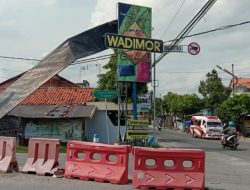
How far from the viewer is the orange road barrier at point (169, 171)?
35.6 ft

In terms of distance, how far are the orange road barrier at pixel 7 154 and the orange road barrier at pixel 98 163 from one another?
1.92m

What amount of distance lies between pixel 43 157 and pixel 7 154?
1243 millimetres

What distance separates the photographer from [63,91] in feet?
138

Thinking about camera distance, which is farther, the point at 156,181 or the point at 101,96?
the point at 101,96

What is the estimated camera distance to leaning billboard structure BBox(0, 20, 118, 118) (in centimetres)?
1777

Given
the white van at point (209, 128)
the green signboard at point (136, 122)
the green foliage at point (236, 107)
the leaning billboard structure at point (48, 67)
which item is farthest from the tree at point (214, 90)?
the leaning billboard structure at point (48, 67)

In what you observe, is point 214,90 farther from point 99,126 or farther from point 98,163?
point 98,163

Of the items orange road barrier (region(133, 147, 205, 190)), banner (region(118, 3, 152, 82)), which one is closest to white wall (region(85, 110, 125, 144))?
banner (region(118, 3, 152, 82))

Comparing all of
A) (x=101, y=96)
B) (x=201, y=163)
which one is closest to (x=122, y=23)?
(x=101, y=96)

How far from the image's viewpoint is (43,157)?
12.8m

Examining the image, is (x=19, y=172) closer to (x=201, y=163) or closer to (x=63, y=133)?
(x=201, y=163)

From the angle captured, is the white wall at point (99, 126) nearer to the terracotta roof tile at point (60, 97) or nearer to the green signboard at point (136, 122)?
the terracotta roof tile at point (60, 97)

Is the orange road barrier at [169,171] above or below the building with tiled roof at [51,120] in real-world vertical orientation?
below

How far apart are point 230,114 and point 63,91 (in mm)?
23215
